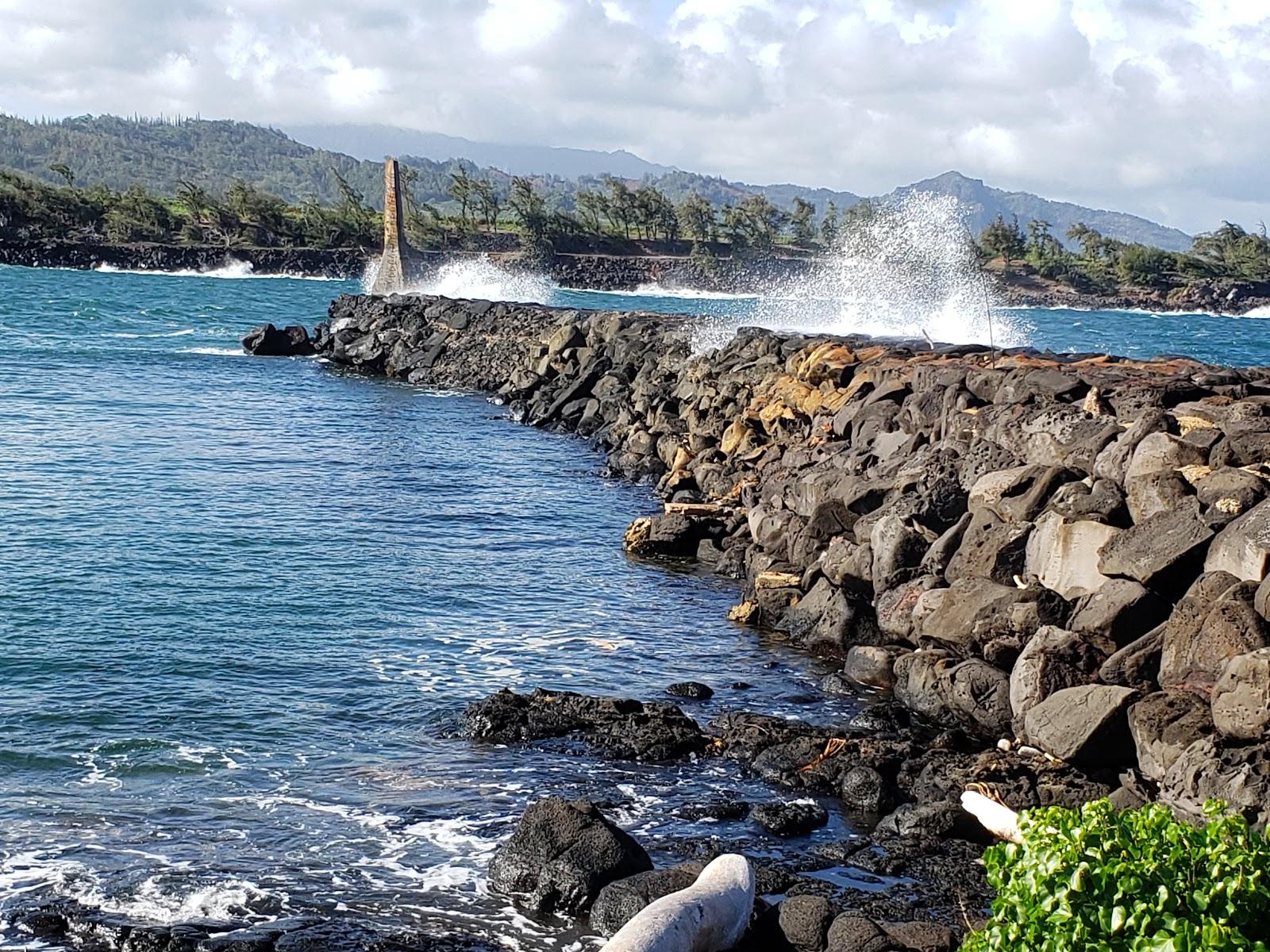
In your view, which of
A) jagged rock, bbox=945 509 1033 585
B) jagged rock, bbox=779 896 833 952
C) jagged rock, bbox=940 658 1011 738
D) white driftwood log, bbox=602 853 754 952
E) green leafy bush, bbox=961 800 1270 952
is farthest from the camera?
jagged rock, bbox=945 509 1033 585

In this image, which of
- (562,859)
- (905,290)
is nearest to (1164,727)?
(562,859)

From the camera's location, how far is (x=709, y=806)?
11.6 m

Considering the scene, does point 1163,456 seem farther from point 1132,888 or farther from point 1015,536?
point 1132,888

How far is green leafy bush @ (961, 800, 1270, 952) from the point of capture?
4.94 meters

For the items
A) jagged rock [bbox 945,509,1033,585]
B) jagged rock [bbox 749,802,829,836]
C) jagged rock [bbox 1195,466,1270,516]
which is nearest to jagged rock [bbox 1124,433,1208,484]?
jagged rock [bbox 1195,466,1270,516]

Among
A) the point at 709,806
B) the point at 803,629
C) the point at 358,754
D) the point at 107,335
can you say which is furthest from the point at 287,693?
the point at 107,335

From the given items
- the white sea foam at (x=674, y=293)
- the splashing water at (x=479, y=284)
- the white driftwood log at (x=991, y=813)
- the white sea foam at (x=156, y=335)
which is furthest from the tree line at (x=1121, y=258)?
the white driftwood log at (x=991, y=813)

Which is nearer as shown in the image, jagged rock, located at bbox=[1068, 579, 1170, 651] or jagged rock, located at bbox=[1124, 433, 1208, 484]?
jagged rock, located at bbox=[1068, 579, 1170, 651]

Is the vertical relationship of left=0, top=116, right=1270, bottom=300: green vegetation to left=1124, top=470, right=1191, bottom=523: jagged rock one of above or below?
above

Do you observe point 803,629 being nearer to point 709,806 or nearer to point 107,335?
point 709,806

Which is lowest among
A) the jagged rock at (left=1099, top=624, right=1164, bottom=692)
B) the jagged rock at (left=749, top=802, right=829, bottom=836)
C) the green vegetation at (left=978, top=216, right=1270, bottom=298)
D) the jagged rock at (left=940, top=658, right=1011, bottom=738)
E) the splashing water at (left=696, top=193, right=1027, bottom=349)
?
the jagged rock at (left=749, top=802, right=829, bottom=836)

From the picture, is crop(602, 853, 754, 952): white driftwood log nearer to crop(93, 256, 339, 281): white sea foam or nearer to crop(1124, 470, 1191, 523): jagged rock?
crop(1124, 470, 1191, 523): jagged rock

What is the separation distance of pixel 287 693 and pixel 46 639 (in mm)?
3449

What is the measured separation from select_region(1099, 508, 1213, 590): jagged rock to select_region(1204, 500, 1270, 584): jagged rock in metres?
0.21
